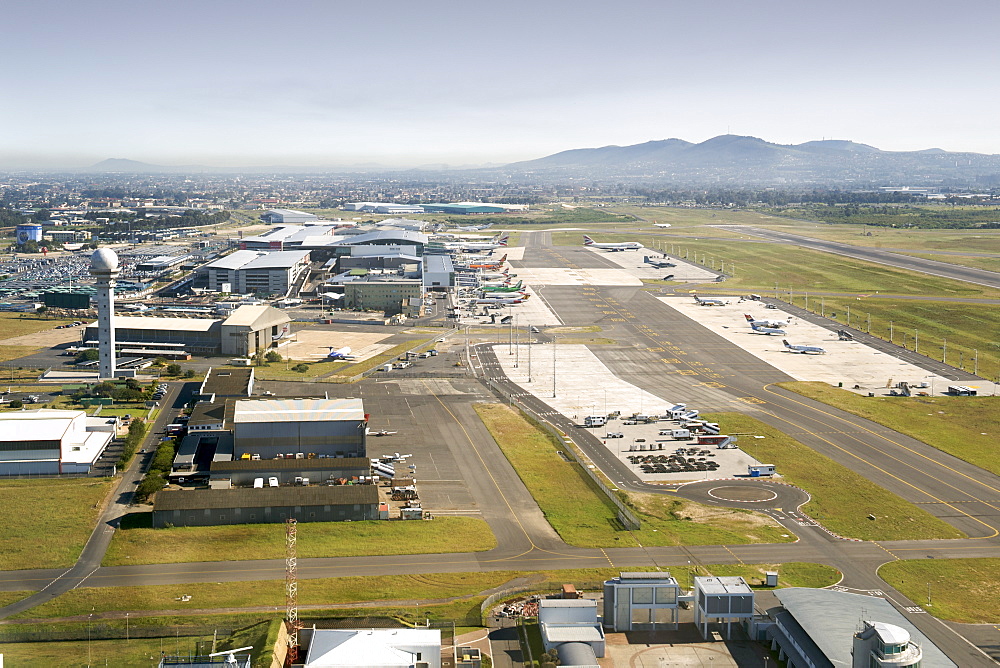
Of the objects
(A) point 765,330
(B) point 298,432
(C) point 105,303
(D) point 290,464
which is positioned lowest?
(D) point 290,464

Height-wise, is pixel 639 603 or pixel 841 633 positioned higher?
pixel 841 633

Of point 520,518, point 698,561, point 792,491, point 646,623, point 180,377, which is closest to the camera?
point 646,623

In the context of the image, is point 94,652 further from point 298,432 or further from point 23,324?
point 23,324

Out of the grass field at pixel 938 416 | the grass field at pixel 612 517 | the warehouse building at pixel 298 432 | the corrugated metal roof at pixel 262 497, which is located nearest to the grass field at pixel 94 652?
the corrugated metal roof at pixel 262 497

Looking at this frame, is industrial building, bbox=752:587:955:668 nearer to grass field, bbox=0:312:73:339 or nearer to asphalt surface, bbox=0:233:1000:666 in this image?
asphalt surface, bbox=0:233:1000:666

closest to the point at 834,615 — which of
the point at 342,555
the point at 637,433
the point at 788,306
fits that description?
the point at 342,555

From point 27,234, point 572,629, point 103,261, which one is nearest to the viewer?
point 572,629

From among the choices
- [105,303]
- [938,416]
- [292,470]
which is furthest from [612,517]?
[105,303]

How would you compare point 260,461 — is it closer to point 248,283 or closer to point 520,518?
point 520,518
